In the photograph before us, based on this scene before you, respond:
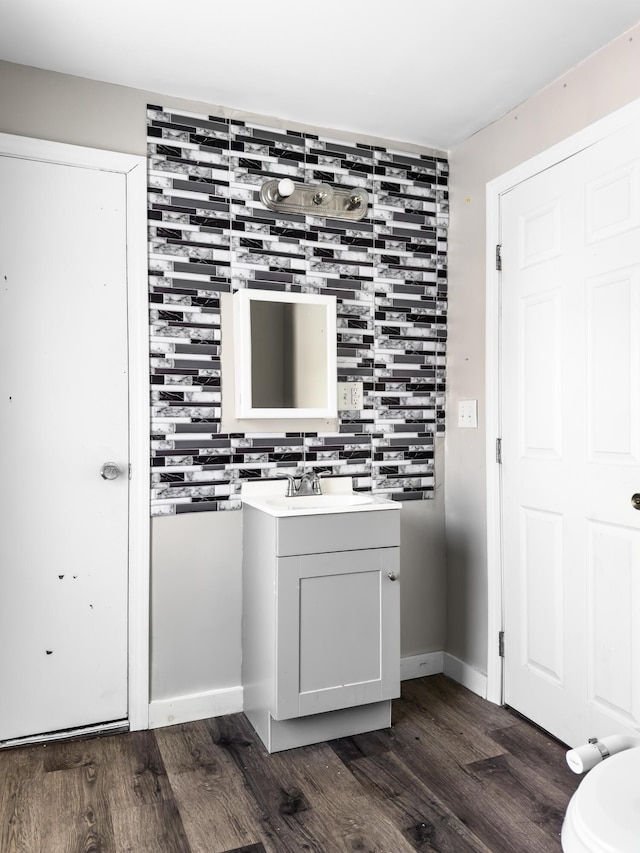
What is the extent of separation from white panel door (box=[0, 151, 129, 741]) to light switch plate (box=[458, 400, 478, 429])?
1401 mm

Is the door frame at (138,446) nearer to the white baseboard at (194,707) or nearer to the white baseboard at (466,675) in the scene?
the white baseboard at (194,707)

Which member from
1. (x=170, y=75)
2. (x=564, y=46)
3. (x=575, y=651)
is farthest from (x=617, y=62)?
(x=575, y=651)

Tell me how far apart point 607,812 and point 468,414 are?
1854 mm

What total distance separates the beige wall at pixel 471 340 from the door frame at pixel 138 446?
1.33 meters

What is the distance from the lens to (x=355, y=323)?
8.98 ft

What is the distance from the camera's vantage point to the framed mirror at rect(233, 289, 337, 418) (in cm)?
248

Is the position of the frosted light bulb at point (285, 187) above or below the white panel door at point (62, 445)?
above

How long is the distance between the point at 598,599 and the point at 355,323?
142 centimetres

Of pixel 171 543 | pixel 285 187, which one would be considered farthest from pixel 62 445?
pixel 285 187

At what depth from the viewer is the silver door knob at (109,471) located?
2326mm

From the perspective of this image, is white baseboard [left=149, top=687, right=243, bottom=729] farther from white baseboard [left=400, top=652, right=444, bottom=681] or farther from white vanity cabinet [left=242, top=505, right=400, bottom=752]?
white baseboard [left=400, top=652, right=444, bottom=681]

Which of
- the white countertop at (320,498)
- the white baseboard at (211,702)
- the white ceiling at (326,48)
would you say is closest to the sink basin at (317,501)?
the white countertop at (320,498)

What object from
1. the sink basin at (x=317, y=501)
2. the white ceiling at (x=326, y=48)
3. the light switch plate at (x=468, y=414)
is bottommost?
the sink basin at (x=317, y=501)

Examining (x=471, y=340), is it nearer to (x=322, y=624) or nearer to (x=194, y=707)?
(x=322, y=624)
